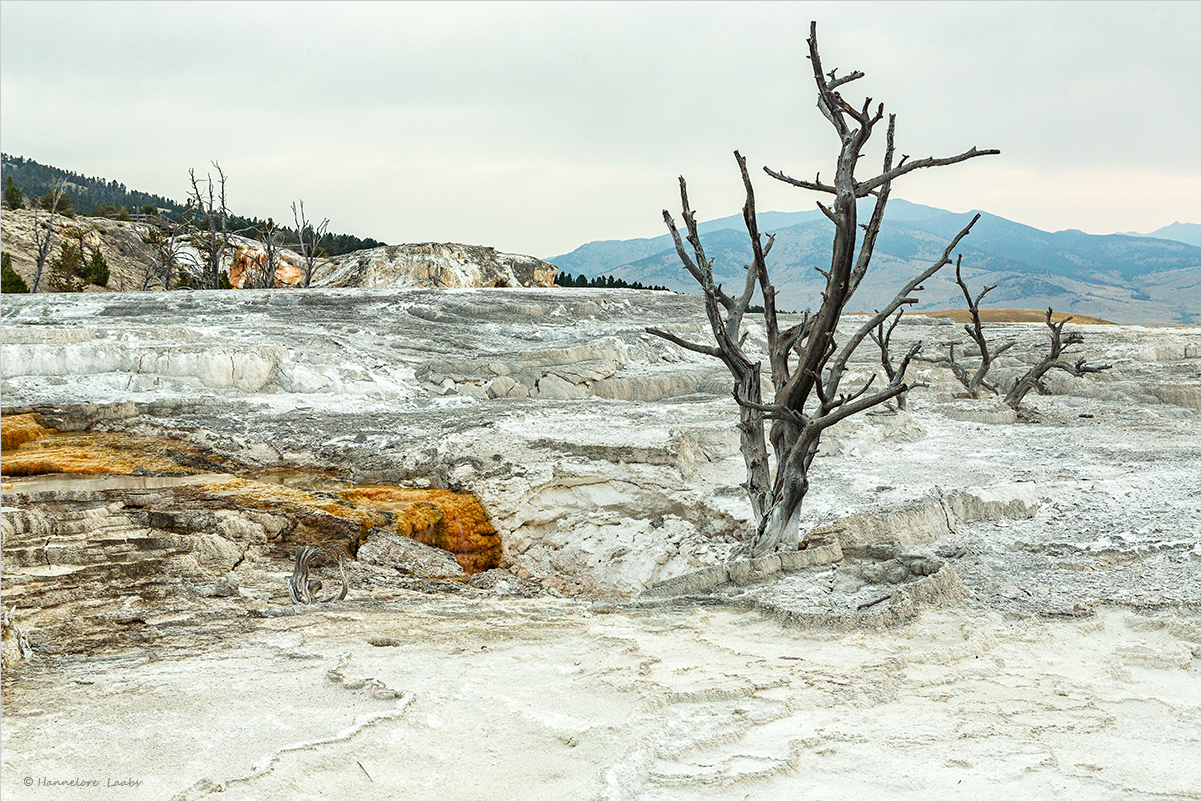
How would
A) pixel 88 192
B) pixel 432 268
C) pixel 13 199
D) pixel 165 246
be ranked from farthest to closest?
pixel 88 192, pixel 13 199, pixel 432 268, pixel 165 246

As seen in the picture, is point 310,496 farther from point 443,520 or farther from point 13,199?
point 13,199

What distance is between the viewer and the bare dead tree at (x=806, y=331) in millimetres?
5629

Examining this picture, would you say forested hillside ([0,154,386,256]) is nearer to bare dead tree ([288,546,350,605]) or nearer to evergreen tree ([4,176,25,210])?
evergreen tree ([4,176,25,210])

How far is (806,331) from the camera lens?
7062mm

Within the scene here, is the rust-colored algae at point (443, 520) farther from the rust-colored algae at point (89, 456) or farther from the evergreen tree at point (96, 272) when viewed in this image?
the evergreen tree at point (96, 272)

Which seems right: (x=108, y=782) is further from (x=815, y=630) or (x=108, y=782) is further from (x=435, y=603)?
(x=815, y=630)

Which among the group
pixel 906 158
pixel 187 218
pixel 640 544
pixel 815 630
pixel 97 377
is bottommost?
pixel 640 544

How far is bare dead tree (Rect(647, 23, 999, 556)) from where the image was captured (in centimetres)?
563

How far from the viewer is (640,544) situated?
888 cm

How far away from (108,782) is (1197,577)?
6404 millimetres

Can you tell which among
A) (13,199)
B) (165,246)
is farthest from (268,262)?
(13,199)

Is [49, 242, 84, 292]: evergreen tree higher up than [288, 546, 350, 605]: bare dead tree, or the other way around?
[49, 242, 84, 292]: evergreen tree

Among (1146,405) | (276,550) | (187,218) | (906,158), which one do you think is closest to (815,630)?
(906,158)

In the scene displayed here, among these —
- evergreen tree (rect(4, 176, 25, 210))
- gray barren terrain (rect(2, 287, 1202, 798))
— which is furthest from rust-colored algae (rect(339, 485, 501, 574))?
evergreen tree (rect(4, 176, 25, 210))
